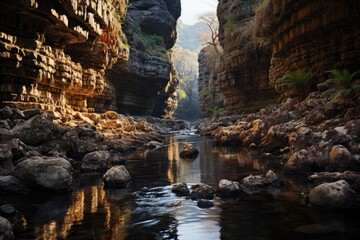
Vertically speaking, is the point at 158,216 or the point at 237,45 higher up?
the point at 237,45

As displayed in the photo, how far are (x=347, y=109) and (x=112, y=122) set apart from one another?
39.6 feet

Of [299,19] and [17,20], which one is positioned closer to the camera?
[17,20]

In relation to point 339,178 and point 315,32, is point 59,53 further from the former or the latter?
point 339,178

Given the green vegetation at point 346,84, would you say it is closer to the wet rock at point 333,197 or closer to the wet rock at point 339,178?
the wet rock at point 339,178

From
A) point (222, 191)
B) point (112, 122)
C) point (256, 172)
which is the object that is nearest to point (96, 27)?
point (112, 122)

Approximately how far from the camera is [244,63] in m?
27.0

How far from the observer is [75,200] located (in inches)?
217

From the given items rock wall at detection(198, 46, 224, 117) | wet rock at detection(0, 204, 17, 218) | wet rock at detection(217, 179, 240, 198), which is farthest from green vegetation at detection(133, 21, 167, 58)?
wet rock at detection(0, 204, 17, 218)

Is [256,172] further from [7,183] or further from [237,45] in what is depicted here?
[237,45]

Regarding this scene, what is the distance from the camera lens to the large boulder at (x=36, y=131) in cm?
841

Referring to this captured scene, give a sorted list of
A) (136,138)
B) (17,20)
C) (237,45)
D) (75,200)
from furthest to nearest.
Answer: (237,45)
(136,138)
(17,20)
(75,200)

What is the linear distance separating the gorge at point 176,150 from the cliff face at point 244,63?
21cm

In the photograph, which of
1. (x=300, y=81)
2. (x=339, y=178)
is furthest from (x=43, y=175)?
(x=300, y=81)

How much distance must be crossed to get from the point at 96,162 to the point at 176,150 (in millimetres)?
5942
